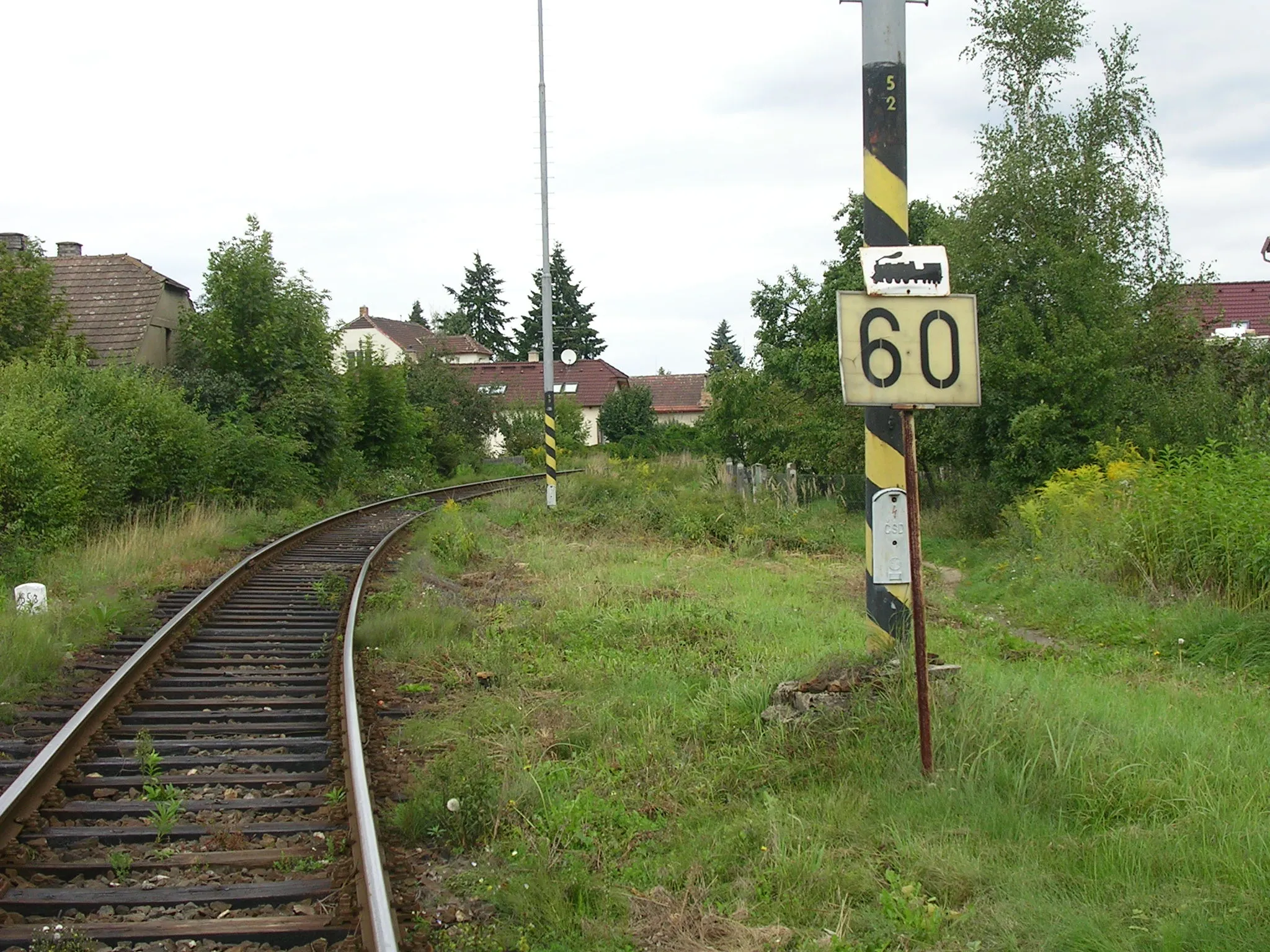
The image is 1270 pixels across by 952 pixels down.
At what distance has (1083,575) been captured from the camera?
11.7 meters

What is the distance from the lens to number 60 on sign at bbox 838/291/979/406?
5.10 metres

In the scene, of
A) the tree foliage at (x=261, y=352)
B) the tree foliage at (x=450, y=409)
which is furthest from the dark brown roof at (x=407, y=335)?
the tree foliage at (x=261, y=352)

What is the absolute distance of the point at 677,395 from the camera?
90062 mm

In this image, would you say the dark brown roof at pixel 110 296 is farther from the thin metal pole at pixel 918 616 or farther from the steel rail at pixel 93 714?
the thin metal pole at pixel 918 616

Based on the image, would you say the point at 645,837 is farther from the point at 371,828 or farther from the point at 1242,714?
the point at 1242,714

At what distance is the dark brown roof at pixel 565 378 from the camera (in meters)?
65.6

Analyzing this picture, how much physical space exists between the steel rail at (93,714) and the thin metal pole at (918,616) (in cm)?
419

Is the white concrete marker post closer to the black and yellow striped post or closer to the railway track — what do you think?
the railway track

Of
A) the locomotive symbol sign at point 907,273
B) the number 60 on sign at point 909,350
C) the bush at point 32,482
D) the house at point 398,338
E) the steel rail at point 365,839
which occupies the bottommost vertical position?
the steel rail at point 365,839

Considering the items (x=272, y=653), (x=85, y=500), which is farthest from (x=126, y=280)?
(x=272, y=653)

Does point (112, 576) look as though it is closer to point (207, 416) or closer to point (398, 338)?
point (207, 416)

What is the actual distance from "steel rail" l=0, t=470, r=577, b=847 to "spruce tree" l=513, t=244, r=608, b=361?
2809 inches

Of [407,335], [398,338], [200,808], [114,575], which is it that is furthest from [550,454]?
[407,335]

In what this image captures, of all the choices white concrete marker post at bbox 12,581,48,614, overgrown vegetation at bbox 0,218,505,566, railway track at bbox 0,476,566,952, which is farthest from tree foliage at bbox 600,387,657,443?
railway track at bbox 0,476,566,952
